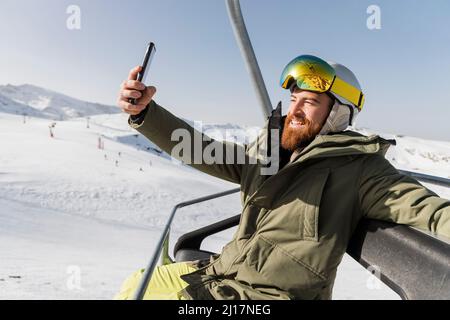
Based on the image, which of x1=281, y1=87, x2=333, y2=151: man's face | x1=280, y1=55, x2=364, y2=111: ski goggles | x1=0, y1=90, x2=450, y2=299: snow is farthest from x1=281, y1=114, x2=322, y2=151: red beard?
x1=0, y1=90, x2=450, y2=299: snow

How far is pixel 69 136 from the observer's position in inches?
1095

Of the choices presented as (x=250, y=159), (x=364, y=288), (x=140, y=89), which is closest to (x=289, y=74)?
(x=250, y=159)

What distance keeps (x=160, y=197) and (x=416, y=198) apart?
1500 cm

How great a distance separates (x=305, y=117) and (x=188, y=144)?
83 cm

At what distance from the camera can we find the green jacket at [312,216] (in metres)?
1.61

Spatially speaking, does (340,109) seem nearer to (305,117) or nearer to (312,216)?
(305,117)

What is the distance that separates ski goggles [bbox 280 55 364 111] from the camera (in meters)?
2.03

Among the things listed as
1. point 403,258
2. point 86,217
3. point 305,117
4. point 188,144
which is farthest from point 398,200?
point 86,217

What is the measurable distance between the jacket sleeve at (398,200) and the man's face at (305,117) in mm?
436

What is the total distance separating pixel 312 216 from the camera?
1.64 m

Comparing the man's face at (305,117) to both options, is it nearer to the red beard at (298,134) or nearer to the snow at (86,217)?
the red beard at (298,134)

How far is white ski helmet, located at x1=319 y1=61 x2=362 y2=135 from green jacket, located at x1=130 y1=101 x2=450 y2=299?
27cm
